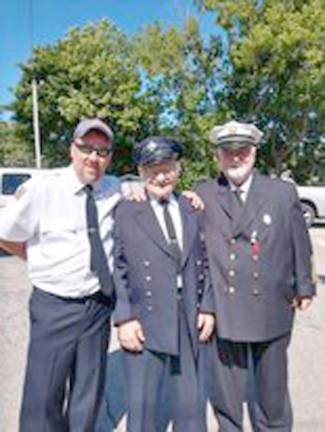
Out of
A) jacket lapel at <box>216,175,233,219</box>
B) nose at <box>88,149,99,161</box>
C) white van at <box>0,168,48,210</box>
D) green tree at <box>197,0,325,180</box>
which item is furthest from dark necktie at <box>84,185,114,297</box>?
green tree at <box>197,0,325,180</box>

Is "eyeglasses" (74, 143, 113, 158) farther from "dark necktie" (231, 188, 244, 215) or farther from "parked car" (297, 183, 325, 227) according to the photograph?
"parked car" (297, 183, 325, 227)

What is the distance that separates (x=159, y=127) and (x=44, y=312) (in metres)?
22.6

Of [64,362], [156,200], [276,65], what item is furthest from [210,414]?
[276,65]

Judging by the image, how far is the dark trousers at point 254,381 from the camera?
3.40m

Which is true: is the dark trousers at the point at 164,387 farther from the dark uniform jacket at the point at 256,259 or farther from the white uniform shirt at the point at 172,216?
the white uniform shirt at the point at 172,216

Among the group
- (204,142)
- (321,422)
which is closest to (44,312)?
(321,422)

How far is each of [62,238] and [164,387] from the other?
0.94 metres

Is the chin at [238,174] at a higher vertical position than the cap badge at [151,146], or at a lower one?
lower

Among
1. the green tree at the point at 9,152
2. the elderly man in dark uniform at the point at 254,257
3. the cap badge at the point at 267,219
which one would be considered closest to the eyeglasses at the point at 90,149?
the elderly man in dark uniform at the point at 254,257

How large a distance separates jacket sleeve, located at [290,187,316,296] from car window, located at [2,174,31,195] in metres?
10.6

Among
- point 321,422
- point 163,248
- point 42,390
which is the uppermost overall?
point 163,248

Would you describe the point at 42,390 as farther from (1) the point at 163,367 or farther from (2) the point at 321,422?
(2) the point at 321,422

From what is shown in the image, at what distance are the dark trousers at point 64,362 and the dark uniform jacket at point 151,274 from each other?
0.16 metres

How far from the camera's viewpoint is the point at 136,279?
312 centimetres
